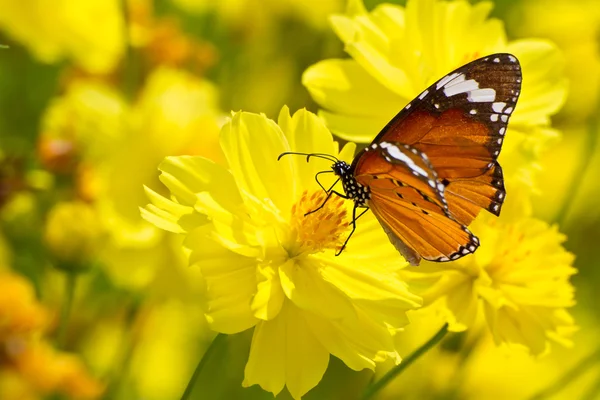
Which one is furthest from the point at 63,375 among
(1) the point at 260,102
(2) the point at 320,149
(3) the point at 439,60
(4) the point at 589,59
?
(4) the point at 589,59

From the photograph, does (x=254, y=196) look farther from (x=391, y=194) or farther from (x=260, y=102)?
(x=260, y=102)

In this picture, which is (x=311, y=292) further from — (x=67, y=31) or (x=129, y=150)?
(x=67, y=31)

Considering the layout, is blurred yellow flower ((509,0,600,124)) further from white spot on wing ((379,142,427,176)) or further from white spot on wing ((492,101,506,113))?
white spot on wing ((379,142,427,176))

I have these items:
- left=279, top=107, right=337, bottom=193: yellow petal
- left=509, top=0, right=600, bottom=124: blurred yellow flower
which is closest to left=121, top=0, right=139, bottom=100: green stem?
left=279, top=107, right=337, bottom=193: yellow petal

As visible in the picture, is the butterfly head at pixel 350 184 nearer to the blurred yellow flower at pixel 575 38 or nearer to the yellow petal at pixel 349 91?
the yellow petal at pixel 349 91

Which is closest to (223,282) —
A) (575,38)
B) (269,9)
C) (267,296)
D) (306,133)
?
Answer: (267,296)

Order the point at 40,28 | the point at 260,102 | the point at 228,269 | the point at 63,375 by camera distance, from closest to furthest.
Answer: the point at 228,269
the point at 63,375
the point at 40,28
the point at 260,102
